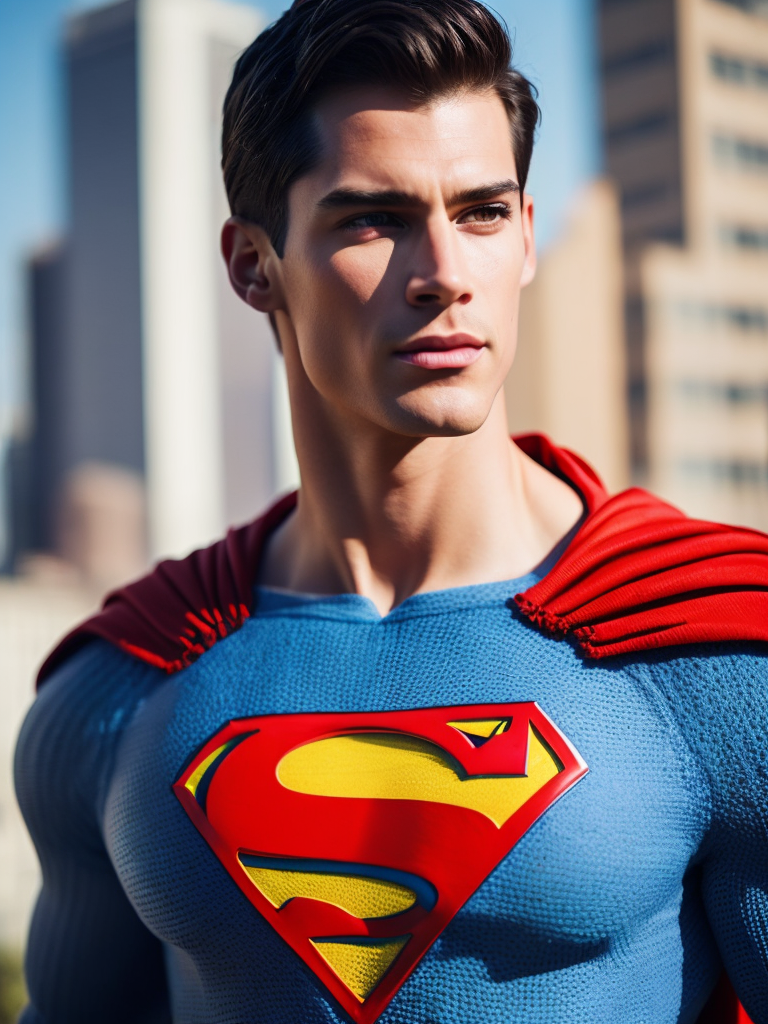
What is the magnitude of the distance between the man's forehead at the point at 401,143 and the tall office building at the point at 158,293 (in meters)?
45.8

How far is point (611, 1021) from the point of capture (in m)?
1.50

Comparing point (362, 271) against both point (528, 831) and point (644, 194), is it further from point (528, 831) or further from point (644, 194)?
point (644, 194)

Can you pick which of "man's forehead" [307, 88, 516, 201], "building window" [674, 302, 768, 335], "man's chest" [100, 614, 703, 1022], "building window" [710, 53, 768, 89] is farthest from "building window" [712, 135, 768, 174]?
"man's chest" [100, 614, 703, 1022]

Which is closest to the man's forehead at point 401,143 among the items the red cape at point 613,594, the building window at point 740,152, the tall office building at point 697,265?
the red cape at point 613,594

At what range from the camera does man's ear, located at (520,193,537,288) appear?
1773 millimetres

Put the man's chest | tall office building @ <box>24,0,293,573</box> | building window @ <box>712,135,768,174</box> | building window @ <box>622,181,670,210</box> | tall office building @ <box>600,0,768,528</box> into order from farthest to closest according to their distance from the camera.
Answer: tall office building @ <box>24,0,293,573</box> < building window @ <box>622,181,670,210</box> < building window @ <box>712,135,768,174</box> < tall office building @ <box>600,0,768,528</box> < the man's chest

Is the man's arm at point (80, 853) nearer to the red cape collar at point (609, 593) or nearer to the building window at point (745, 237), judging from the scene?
the red cape collar at point (609, 593)

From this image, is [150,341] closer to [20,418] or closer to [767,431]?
[20,418]

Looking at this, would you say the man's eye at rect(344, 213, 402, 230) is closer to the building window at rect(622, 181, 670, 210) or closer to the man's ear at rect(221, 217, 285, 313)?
the man's ear at rect(221, 217, 285, 313)

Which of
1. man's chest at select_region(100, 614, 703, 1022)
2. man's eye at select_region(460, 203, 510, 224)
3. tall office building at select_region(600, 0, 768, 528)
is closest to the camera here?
man's chest at select_region(100, 614, 703, 1022)

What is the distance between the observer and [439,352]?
152 centimetres

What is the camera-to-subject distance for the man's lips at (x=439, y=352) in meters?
1.51

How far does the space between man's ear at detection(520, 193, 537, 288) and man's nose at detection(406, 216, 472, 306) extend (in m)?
0.27

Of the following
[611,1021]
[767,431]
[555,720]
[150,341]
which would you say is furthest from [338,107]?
[150,341]
